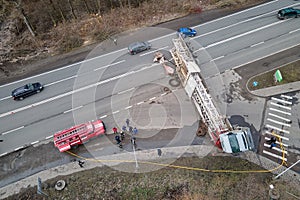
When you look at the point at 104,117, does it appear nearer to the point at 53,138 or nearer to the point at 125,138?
the point at 125,138

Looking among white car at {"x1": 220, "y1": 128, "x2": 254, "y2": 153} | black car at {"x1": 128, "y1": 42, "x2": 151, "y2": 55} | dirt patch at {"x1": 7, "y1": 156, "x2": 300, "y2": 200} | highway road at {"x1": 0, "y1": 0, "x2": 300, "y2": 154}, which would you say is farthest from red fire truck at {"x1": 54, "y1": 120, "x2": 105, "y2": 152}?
black car at {"x1": 128, "y1": 42, "x2": 151, "y2": 55}

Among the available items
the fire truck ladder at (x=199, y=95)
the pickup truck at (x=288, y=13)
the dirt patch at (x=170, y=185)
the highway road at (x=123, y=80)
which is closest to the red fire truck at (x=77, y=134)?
the highway road at (x=123, y=80)

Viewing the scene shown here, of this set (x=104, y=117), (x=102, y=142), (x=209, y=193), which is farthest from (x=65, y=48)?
(x=209, y=193)

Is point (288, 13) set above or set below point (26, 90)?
below

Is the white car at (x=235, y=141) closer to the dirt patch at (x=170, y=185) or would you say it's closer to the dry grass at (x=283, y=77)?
the dirt patch at (x=170, y=185)

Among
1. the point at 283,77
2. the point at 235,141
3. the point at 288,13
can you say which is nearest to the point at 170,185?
the point at 235,141

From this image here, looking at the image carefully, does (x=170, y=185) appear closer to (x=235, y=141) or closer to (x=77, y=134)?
(x=235, y=141)

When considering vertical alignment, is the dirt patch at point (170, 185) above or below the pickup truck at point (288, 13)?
below

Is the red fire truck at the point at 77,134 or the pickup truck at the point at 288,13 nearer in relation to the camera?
the red fire truck at the point at 77,134
